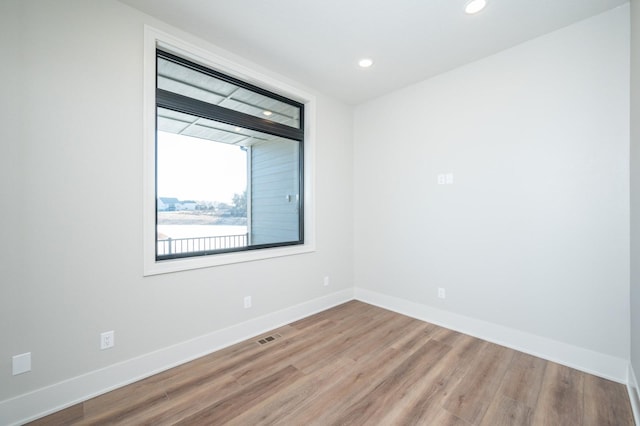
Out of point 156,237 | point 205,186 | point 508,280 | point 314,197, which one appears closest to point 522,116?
point 508,280

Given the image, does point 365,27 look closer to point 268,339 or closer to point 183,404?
point 268,339

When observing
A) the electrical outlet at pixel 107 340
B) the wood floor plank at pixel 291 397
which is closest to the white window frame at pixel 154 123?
the electrical outlet at pixel 107 340

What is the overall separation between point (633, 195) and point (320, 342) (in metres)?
2.74

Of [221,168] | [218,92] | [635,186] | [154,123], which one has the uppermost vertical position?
[218,92]

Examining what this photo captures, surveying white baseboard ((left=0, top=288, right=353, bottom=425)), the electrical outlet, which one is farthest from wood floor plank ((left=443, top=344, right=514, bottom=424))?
the electrical outlet

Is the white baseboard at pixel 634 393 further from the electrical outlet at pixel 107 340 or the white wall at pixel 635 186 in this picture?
the electrical outlet at pixel 107 340

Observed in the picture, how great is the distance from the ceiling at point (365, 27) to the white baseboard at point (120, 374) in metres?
2.74

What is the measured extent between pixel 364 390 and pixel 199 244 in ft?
Result: 6.33

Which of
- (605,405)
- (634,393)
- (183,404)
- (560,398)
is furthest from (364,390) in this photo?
(634,393)

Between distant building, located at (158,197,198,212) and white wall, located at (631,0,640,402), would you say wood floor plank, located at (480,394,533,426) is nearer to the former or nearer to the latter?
white wall, located at (631,0,640,402)

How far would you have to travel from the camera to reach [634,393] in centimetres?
181

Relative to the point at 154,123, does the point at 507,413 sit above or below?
below

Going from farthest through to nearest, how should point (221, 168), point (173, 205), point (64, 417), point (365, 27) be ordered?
point (221, 168)
point (173, 205)
point (365, 27)
point (64, 417)

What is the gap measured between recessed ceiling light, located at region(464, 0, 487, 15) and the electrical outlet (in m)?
3.64
